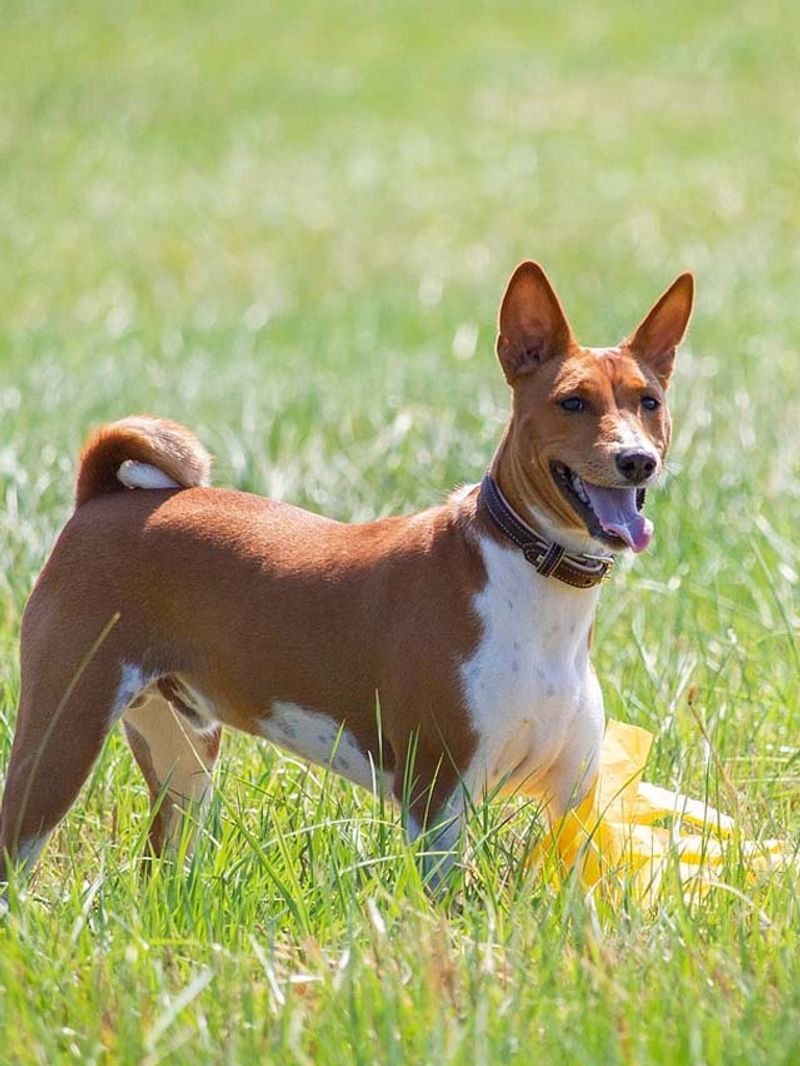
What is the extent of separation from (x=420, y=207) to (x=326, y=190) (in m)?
1.25

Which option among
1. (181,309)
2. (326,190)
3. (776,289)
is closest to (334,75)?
(326,190)

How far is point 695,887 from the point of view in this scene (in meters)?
3.91

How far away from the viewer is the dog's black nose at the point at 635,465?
3.88 m

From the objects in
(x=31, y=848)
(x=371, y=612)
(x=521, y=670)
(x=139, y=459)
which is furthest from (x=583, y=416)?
(x=31, y=848)

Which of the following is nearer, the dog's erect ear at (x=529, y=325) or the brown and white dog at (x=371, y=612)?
the brown and white dog at (x=371, y=612)

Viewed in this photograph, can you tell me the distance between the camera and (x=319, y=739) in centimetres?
441

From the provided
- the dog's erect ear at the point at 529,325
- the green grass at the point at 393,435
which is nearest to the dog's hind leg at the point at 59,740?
the green grass at the point at 393,435

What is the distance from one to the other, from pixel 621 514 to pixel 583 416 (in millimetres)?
237

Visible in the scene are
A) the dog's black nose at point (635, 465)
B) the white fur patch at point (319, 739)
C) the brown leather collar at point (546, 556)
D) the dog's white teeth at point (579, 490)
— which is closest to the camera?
the dog's black nose at point (635, 465)

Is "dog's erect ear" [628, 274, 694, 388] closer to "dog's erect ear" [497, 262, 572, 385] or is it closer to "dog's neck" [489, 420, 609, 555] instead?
"dog's erect ear" [497, 262, 572, 385]

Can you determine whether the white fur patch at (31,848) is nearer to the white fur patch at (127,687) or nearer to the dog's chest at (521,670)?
the white fur patch at (127,687)

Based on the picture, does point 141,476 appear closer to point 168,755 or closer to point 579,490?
point 168,755

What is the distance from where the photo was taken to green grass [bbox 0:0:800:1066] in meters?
3.33

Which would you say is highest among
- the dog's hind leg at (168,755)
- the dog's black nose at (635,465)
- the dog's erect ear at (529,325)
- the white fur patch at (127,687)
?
the dog's erect ear at (529,325)
